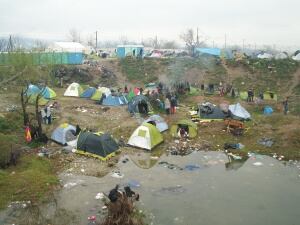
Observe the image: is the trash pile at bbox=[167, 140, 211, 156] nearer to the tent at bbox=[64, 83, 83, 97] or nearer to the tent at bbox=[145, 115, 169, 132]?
the tent at bbox=[145, 115, 169, 132]

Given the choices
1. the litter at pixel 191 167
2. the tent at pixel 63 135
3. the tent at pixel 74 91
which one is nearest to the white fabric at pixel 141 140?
the litter at pixel 191 167

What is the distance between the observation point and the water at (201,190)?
39.4ft

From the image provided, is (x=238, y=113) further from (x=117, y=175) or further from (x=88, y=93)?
(x=88, y=93)

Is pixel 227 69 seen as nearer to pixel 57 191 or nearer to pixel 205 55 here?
pixel 205 55

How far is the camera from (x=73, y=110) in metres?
26.2

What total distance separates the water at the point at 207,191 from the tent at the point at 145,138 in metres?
1.15

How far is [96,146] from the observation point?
1720 cm

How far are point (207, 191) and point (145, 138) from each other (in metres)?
5.61

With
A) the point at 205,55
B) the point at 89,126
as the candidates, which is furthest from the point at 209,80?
the point at 89,126

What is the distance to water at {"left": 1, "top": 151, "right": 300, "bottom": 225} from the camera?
12.0 metres

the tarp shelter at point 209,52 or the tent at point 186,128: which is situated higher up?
the tarp shelter at point 209,52

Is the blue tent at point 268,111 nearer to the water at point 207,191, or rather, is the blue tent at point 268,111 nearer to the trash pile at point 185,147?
the trash pile at point 185,147

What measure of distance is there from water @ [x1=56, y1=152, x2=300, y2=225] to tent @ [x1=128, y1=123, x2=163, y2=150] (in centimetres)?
115

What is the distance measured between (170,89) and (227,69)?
1189cm
